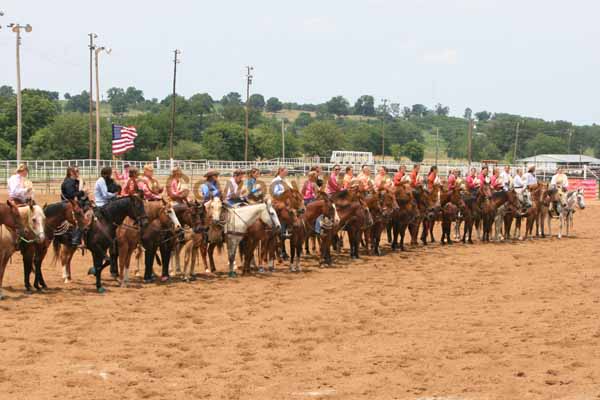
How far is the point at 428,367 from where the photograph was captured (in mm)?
9883

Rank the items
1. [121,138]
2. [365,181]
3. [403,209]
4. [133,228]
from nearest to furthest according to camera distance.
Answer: [133,228]
[365,181]
[403,209]
[121,138]

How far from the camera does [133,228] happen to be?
614 inches

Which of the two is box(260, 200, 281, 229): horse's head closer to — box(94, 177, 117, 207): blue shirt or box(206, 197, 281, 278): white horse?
box(206, 197, 281, 278): white horse

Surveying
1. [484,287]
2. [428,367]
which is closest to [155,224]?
[484,287]

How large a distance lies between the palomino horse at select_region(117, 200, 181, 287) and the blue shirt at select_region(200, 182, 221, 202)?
102 cm

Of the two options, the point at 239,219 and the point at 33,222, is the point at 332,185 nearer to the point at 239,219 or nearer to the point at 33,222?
the point at 239,219

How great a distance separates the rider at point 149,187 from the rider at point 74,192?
1620mm

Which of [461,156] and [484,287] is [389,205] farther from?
[461,156]

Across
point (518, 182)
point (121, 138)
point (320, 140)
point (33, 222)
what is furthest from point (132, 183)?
point (320, 140)

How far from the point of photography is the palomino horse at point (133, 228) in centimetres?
1556

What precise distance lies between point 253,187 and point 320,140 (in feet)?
292

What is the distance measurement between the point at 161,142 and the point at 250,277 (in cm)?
7538

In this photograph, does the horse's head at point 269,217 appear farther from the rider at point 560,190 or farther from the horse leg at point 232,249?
the rider at point 560,190

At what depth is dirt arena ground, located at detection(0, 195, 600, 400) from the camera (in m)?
9.11
